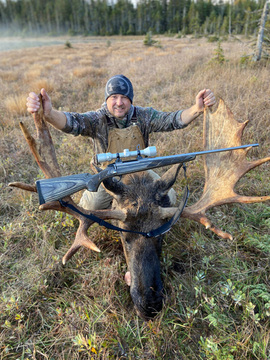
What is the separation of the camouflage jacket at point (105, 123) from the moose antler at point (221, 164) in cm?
55

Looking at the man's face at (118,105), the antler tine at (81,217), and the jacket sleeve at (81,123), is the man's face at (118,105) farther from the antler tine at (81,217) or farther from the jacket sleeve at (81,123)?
the antler tine at (81,217)

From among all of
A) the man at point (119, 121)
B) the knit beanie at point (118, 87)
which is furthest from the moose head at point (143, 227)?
the knit beanie at point (118, 87)

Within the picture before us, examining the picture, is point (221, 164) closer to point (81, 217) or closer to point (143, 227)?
point (143, 227)

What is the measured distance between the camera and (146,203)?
2410mm

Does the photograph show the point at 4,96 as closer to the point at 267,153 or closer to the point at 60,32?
the point at 267,153

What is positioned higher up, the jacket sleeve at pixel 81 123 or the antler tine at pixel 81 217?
the jacket sleeve at pixel 81 123

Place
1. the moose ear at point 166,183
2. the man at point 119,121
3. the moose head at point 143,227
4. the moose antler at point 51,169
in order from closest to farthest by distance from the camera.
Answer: the moose head at point 143,227
the moose antler at point 51,169
the moose ear at point 166,183
the man at point 119,121

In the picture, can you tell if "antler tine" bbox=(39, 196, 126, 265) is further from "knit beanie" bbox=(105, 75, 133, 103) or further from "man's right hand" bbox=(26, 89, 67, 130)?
"knit beanie" bbox=(105, 75, 133, 103)

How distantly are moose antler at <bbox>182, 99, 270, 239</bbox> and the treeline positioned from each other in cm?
7048

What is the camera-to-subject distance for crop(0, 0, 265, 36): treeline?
66.7 meters

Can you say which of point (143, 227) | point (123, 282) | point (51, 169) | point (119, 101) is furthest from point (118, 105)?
point (123, 282)

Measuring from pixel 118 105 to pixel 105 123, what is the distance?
310mm

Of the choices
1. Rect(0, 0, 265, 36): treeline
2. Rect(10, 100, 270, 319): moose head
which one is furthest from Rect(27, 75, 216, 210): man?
Rect(0, 0, 265, 36): treeline

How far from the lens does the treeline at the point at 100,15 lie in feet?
219
